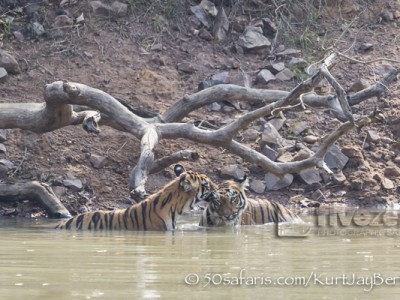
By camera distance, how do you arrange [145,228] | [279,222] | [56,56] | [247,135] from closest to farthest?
[145,228]
[279,222]
[247,135]
[56,56]

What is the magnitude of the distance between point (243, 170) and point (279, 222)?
2002 mm

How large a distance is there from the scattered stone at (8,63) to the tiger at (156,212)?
3.80 m

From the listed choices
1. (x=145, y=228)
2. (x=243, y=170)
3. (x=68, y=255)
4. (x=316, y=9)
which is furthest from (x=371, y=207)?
(x=68, y=255)

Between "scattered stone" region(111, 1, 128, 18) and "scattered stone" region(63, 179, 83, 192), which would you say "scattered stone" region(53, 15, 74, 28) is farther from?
"scattered stone" region(63, 179, 83, 192)

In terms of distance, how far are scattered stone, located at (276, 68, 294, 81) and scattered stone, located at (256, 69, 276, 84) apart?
0.31ft

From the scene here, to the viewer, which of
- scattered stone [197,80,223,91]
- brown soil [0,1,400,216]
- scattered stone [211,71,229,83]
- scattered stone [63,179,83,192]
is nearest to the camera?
scattered stone [63,179,83,192]

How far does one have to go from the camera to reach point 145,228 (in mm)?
9055

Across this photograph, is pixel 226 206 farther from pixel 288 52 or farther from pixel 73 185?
pixel 288 52

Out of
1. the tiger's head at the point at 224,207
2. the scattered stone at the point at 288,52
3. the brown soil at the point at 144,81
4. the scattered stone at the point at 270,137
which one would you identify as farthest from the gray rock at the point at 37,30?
the tiger's head at the point at 224,207

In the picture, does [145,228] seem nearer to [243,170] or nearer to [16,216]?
[16,216]

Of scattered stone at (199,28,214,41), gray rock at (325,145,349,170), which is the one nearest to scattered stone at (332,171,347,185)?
gray rock at (325,145,349,170)

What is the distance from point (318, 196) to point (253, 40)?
10.5 feet

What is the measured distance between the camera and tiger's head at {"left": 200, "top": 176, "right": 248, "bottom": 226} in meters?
9.42

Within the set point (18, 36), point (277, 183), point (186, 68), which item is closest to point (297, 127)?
point (277, 183)
